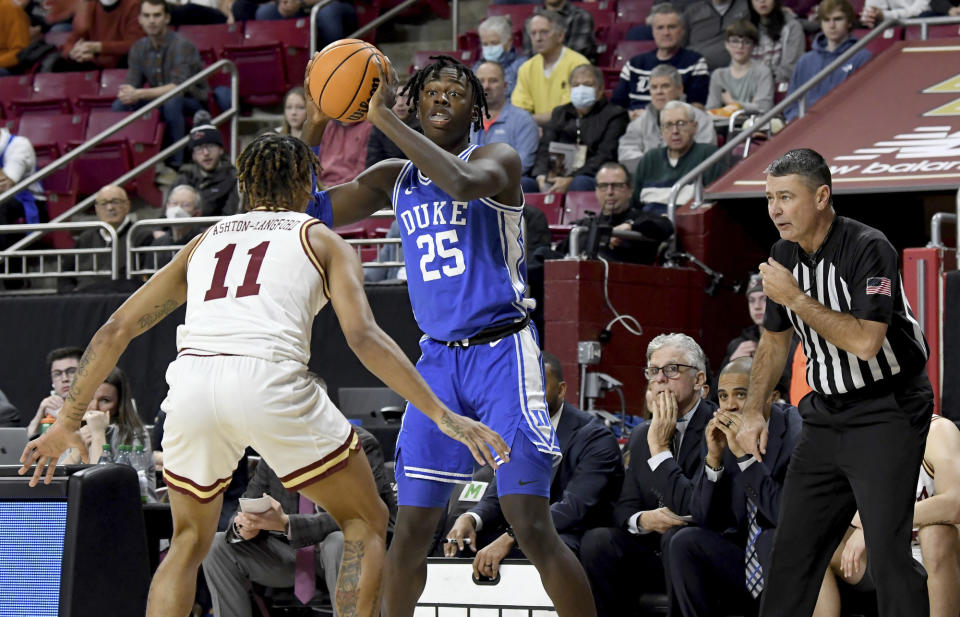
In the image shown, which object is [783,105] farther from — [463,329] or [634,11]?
[463,329]

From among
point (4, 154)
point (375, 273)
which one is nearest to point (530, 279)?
point (375, 273)

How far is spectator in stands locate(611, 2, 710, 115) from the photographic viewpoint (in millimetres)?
11586

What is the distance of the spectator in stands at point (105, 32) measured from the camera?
49.3 ft

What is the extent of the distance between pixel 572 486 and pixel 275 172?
2.50 m

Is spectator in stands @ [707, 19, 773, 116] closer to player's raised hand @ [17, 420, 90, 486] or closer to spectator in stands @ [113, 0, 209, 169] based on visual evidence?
spectator in stands @ [113, 0, 209, 169]

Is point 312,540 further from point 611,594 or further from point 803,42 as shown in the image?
point 803,42

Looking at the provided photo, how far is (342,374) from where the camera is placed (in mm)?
10234

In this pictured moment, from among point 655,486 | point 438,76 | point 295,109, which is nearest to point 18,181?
point 295,109

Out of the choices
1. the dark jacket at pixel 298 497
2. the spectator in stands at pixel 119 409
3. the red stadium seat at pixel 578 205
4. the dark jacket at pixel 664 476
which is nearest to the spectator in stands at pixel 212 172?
the red stadium seat at pixel 578 205

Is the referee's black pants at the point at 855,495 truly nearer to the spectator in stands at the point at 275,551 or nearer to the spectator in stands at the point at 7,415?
the spectator in stands at the point at 275,551

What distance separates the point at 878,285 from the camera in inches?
193

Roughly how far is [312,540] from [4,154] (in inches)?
307

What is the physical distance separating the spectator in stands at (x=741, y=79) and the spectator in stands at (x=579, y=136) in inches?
35.4

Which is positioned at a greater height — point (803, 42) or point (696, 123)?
point (803, 42)
